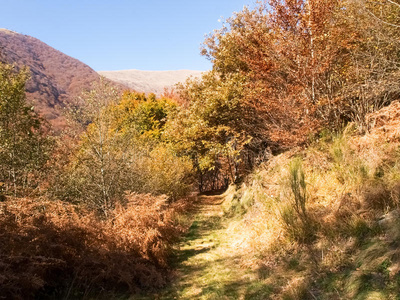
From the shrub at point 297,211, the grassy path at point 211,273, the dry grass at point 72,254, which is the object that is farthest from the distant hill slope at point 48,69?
the shrub at point 297,211

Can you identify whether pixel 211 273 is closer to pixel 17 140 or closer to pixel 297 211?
pixel 297 211

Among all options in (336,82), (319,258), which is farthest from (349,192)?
(336,82)

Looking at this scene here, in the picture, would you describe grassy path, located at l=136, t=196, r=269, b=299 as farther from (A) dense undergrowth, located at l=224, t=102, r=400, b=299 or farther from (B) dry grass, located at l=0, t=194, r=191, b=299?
(B) dry grass, located at l=0, t=194, r=191, b=299

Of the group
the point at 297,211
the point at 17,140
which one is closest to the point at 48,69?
the point at 17,140

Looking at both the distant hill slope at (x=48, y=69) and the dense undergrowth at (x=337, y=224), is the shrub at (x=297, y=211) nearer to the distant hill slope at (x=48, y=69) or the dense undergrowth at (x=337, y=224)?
the dense undergrowth at (x=337, y=224)

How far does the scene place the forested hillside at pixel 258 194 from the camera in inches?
160

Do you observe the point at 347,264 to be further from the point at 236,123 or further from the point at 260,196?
the point at 236,123

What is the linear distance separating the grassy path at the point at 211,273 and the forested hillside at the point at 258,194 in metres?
0.04

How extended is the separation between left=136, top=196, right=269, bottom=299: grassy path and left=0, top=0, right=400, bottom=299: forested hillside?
0.14 ft

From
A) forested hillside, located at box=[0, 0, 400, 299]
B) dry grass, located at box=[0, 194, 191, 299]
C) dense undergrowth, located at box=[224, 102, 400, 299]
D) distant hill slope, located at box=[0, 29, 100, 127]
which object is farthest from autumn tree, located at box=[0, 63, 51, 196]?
distant hill slope, located at box=[0, 29, 100, 127]

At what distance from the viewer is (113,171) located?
8.75 meters

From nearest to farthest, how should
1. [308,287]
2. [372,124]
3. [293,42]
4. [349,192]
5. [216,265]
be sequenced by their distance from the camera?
[308,287]
[349,192]
[216,265]
[372,124]
[293,42]

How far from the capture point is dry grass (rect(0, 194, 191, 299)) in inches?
157

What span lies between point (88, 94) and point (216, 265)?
683 cm
